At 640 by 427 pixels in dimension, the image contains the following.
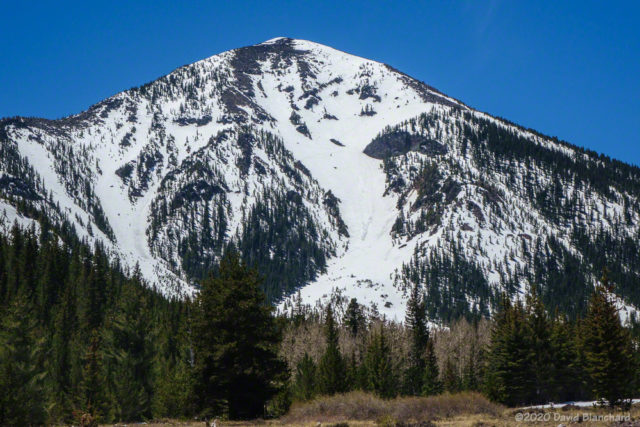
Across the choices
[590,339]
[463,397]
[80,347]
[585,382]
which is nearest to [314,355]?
[80,347]

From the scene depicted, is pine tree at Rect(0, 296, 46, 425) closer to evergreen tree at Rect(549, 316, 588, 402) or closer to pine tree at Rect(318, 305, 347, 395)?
pine tree at Rect(318, 305, 347, 395)

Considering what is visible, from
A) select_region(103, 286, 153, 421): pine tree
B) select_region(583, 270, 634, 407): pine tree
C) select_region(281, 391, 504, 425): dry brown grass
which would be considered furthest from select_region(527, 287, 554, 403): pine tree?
select_region(103, 286, 153, 421): pine tree

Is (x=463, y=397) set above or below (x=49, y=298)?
below

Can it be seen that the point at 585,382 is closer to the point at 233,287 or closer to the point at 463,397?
the point at 463,397

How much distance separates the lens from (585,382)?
68438 mm

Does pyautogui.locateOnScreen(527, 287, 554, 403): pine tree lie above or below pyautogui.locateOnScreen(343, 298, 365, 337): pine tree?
below

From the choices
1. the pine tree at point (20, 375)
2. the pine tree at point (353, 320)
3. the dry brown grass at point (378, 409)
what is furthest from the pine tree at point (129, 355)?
the pine tree at point (353, 320)

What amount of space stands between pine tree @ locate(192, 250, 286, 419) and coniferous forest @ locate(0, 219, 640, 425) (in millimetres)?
74

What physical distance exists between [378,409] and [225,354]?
9.39 metres

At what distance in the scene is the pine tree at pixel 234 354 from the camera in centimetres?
3291

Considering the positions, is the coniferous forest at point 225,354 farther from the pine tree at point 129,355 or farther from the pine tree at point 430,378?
the pine tree at point 430,378

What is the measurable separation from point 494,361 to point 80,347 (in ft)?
183

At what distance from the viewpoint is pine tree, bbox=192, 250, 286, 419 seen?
32.9 m

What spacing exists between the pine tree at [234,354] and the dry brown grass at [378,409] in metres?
2.68
